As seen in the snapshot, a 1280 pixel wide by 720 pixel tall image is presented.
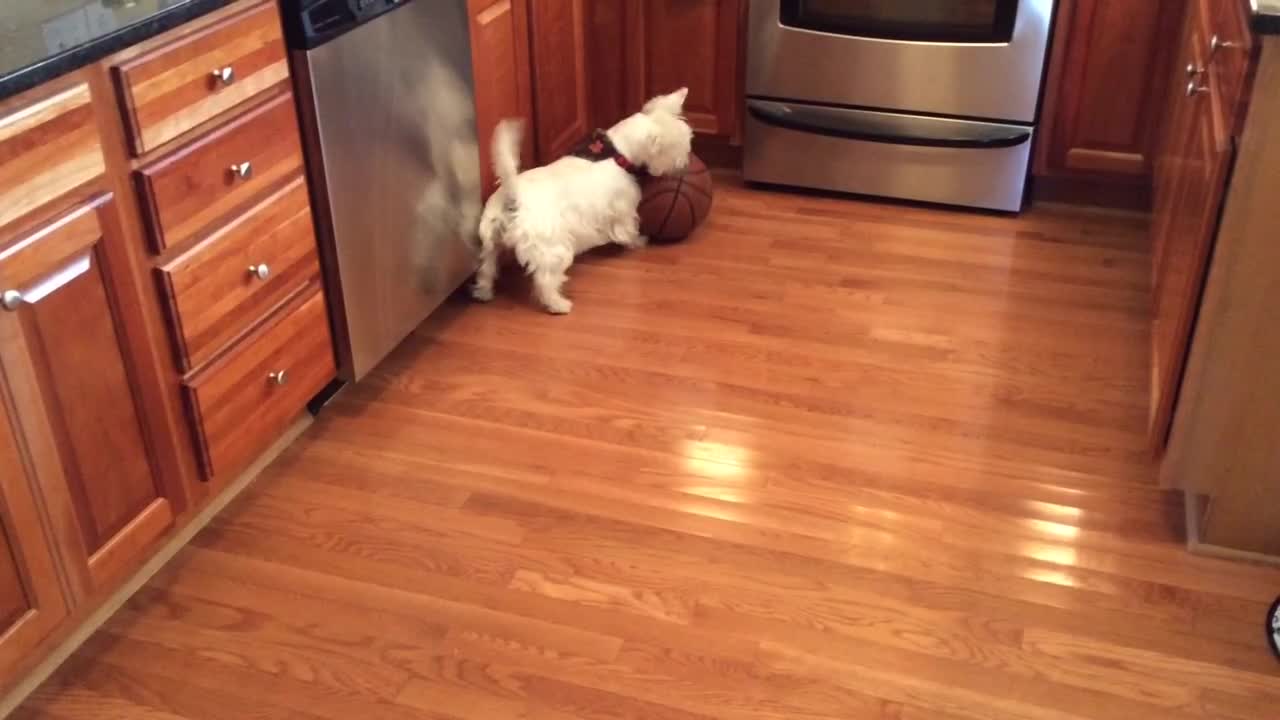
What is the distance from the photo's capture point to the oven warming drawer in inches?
127

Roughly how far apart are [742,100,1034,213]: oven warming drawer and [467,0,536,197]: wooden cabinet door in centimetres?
73

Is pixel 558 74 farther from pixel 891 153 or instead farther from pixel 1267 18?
pixel 1267 18

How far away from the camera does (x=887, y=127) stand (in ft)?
10.8

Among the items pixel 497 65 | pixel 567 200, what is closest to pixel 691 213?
pixel 567 200

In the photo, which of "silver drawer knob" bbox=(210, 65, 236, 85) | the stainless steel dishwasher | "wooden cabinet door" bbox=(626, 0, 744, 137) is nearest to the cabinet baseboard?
the stainless steel dishwasher

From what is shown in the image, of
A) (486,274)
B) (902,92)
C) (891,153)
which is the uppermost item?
(902,92)

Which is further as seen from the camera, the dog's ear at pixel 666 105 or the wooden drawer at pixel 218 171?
the dog's ear at pixel 666 105

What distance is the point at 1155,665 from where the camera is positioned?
72.5 inches

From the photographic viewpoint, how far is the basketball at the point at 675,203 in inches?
123

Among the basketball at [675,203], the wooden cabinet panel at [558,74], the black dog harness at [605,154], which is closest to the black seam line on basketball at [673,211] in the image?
the basketball at [675,203]

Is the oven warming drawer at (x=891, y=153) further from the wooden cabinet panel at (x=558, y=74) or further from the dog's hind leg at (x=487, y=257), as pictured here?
the dog's hind leg at (x=487, y=257)

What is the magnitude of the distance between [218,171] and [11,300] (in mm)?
468

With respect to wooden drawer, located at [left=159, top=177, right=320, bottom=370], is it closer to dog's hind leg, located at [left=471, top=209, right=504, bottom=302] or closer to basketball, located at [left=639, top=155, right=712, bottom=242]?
dog's hind leg, located at [left=471, top=209, right=504, bottom=302]

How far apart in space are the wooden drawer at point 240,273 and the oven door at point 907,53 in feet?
5.21
